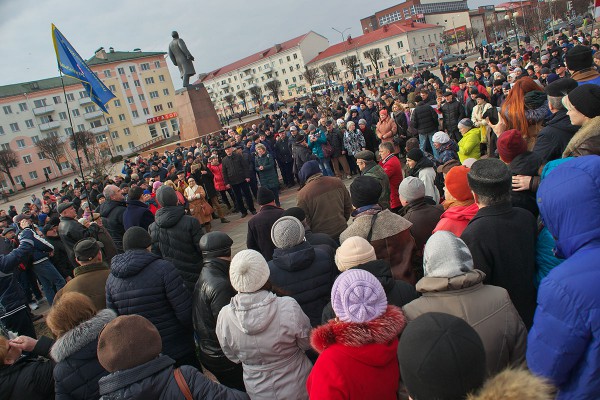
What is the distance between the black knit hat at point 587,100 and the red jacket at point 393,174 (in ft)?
9.69

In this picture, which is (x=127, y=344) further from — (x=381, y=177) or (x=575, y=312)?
(x=381, y=177)

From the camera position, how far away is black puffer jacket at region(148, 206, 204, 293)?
530 cm

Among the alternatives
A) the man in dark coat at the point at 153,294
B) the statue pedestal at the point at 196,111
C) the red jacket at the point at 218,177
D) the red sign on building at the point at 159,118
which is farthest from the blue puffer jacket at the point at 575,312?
the red sign on building at the point at 159,118

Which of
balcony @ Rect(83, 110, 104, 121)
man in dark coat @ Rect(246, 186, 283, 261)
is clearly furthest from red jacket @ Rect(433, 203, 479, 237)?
balcony @ Rect(83, 110, 104, 121)

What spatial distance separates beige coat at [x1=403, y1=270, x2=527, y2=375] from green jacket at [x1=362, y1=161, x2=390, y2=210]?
3.72 m

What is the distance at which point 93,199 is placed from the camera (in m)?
12.2

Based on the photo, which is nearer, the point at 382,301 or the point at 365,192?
the point at 382,301

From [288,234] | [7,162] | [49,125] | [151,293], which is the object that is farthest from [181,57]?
[49,125]

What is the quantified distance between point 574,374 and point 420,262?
205cm

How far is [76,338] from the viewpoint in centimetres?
282

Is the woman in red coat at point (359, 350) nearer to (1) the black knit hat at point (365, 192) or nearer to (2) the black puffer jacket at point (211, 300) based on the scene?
(2) the black puffer jacket at point (211, 300)

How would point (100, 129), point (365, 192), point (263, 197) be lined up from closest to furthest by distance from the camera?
point (365, 192) → point (263, 197) → point (100, 129)

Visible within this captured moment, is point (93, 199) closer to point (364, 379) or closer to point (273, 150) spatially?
point (273, 150)

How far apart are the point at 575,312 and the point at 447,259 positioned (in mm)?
660
